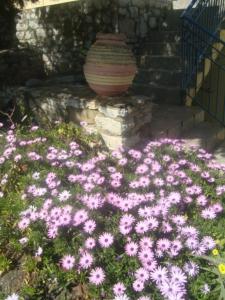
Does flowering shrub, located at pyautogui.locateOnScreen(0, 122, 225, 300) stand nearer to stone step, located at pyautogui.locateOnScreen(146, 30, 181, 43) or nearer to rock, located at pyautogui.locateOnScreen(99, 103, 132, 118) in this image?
rock, located at pyautogui.locateOnScreen(99, 103, 132, 118)

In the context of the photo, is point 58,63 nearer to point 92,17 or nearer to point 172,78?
point 92,17

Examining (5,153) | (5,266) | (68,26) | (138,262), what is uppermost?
(68,26)

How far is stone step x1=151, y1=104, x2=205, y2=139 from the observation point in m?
4.64

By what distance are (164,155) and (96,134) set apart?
98 cm

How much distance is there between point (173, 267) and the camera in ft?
7.30

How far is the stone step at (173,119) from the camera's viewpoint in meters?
4.64

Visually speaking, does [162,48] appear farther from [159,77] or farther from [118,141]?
[118,141]

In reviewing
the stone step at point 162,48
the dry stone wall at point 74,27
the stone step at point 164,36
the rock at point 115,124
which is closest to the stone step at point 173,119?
the rock at point 115,124

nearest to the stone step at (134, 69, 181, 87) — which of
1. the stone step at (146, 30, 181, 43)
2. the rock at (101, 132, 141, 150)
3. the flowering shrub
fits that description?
the stone step at (146, 30, 181, 43)

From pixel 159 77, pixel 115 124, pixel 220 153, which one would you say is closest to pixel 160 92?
pixel 159 77

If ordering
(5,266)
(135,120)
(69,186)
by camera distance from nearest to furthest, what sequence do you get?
(5,266) → (69,186) → (135,120)

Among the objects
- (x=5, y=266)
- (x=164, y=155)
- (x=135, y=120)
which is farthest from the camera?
(x=135, y=120)

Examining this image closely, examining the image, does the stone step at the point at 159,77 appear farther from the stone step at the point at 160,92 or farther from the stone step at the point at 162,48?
the stone step at the point at 162,48

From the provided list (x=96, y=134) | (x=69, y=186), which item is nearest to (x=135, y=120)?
(x=96, y=134)
